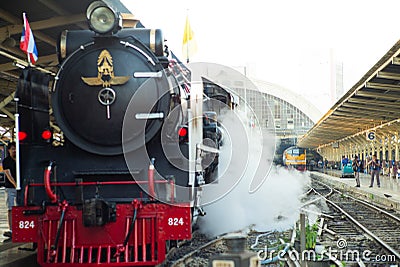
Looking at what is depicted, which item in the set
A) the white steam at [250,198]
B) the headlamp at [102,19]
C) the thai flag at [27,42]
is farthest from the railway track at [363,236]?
the thai flag at [27,42]

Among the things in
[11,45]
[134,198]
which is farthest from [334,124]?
[134,198]

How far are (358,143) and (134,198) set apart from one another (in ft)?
87.9

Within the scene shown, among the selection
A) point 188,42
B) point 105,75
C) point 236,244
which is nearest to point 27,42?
point 105,75

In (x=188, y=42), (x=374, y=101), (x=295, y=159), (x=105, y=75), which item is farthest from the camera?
(x=295, y=159)

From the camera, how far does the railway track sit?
7.55 meters

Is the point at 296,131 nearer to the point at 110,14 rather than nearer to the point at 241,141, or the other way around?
the point at 241,141

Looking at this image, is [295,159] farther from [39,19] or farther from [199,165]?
[199,165]

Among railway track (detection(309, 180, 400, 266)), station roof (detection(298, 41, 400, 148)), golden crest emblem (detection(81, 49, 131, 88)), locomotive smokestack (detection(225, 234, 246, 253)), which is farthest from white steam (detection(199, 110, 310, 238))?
locomotive smokestack (detection(225, 234, 246, 253))

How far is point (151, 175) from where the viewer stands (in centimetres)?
566

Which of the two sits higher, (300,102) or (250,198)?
(300,102)

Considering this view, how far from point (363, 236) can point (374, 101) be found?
27.1 feet

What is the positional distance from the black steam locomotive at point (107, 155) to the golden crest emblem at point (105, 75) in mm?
11

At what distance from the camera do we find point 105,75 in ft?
19.4

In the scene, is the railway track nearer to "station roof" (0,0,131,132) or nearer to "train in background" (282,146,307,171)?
"station roof" (0,0,131,132)
